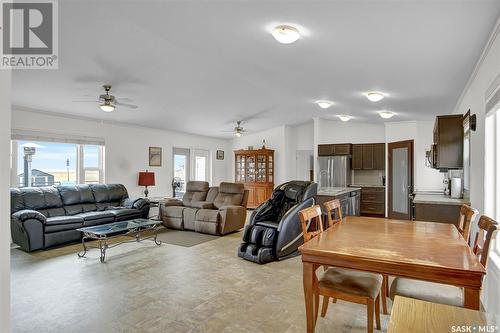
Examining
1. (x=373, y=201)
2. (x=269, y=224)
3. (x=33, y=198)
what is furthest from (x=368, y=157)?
(x=33, y=198)

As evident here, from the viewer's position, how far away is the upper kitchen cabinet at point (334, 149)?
26.5 ft

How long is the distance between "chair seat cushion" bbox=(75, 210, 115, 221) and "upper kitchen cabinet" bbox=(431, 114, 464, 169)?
5.30 meters

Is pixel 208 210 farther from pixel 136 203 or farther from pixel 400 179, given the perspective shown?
pixel 400 179

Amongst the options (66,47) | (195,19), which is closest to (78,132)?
(66,47)

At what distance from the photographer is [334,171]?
8.03 m

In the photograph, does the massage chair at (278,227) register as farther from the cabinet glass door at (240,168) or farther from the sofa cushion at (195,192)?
the cabinet glass door at (240,168)

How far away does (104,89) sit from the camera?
4512 mm

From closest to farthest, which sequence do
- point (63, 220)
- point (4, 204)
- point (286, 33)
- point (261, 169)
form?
point (4, 204) < point (286, 33) < point (63, 220) < point (261, 169)

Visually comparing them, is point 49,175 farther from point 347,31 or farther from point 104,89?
point 347,31

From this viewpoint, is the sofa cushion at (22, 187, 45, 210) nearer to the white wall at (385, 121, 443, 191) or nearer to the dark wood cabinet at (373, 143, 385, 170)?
the white wall at (385, 121, 443, 191)

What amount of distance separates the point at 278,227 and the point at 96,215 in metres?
3.23

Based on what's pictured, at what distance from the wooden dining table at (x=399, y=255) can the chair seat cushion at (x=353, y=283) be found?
0.37ft

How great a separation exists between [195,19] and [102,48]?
4.43 feet

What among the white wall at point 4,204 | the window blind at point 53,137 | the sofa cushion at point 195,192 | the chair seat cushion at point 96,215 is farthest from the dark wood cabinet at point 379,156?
the white wall at point 4,204
